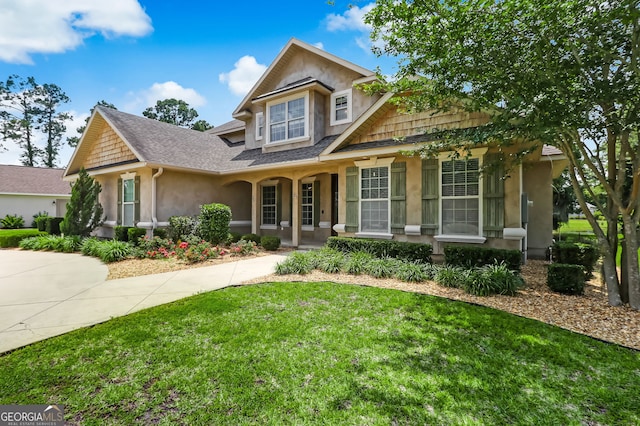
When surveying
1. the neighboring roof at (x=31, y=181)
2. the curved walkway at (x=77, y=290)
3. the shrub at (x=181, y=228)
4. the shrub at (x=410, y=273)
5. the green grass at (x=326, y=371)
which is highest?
the neighboring roof at (x=31, y=181)

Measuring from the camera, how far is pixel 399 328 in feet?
13.9

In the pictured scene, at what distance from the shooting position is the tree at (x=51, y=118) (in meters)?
36.5

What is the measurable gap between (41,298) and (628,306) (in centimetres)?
1073

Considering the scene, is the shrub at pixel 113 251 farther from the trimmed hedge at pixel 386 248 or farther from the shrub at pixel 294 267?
the trimmed hedge at pixel 386 248

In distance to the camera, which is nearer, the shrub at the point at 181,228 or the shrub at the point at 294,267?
the shrub at the point at 294,267

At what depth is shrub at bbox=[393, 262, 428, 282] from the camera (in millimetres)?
6816

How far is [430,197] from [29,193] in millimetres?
30526

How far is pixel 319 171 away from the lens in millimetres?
11258

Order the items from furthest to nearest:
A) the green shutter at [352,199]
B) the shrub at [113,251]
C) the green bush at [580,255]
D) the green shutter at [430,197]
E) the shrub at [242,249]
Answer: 1. the shrub at [242,249]
2. the green shutter at [352,199]
3. the shrub at [113,251]
4. the green shutter at [430,197]
5. the green bush at [580,255]

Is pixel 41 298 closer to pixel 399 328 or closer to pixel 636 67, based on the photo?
pixel 399 328

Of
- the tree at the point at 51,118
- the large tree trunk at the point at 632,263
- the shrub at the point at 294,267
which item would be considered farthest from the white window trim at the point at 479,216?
the tree at the point at 51,118

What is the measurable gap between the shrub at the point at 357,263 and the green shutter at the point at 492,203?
10.3 feet

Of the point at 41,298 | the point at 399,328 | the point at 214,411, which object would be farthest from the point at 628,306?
the point at 41,298

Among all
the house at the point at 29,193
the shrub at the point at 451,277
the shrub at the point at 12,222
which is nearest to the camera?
the shrub at the point at 451,277
